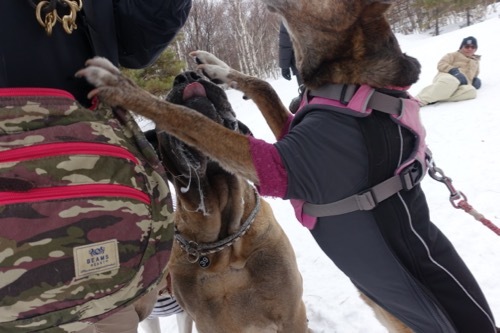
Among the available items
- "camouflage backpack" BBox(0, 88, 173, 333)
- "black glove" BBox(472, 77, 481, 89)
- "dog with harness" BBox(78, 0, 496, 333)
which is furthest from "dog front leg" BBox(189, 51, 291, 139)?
"black glove" BBox(472, 77, 481, 89)

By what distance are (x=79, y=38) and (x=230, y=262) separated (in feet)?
4.73

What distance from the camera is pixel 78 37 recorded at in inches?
55.4

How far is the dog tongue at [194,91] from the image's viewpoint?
1.93m

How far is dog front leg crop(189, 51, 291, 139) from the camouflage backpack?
3.90 ft

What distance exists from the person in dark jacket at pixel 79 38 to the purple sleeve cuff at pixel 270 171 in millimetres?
559

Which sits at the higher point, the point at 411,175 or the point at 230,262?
the point at 411,175

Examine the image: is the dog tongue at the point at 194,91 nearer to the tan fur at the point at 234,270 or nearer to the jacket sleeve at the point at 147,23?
the jacket sleeve at the point at 147,23

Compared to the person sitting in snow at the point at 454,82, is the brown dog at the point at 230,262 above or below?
above

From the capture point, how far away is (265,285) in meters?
2.40

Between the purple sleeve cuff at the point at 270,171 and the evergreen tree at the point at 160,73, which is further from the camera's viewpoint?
the evergreen tree at the point at 160,73

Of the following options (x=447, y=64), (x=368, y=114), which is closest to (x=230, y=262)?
(x=368, y=114)

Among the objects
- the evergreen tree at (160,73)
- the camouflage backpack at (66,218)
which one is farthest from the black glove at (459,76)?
the camouflage backpack at (66,218)

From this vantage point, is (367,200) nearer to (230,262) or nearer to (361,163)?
(361,163)

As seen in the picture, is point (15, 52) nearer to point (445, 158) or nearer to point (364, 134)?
point (364, 134)
